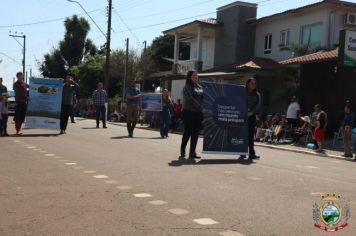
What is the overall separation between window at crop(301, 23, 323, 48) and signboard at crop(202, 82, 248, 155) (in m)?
15.6

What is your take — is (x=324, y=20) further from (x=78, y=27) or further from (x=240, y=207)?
(x=78, y=27)

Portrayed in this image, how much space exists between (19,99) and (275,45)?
18263 millimetres

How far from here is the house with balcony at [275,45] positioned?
22.3m

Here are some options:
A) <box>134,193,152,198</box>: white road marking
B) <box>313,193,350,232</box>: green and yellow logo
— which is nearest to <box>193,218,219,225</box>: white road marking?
<box>313,193,350,232</box>: green and yellow logo

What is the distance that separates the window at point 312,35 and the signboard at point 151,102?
7.81 meters

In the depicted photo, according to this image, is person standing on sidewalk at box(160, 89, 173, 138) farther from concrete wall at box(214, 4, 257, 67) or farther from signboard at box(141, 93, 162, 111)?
concrete wall at box(214, 4, 257, 67)

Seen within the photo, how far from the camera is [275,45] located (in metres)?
30.4

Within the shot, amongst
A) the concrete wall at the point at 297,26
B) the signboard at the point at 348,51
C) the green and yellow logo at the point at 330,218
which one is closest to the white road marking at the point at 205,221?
the green and yellow logo at the point at 330,218

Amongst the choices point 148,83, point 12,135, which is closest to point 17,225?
point 12,135

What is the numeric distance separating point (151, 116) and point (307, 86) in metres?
7.49

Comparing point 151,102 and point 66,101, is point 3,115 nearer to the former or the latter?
point 66,101

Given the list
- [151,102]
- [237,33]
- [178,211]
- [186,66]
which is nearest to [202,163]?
[178,211]

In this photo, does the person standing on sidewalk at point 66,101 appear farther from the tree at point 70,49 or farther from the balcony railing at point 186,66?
the tree at point 70,49

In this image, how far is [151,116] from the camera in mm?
25531
